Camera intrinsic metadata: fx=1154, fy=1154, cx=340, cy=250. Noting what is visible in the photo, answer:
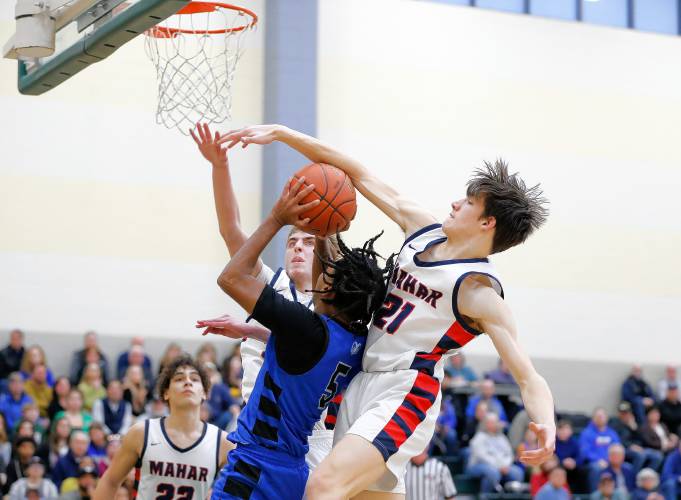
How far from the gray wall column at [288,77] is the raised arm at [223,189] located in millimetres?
10412

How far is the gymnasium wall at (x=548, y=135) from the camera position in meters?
17.8

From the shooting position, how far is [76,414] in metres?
13.6

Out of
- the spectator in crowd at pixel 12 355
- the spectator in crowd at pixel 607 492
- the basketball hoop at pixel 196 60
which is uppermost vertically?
the basketball hoop at pixel 196 60

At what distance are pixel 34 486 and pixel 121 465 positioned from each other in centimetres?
588

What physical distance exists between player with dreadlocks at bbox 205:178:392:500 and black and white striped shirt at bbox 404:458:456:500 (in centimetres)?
722

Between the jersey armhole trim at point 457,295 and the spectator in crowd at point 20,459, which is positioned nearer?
the jersey armhole trim at point 457,295

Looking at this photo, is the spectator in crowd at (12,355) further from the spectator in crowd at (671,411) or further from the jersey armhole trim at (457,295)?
the jersey armhole trim at (457,295)

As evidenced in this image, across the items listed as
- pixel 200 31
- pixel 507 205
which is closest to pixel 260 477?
pixel 507 205

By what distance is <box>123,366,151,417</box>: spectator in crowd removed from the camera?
46.5ft

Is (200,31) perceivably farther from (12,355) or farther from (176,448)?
(12,355)

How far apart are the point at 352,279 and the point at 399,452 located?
81cm

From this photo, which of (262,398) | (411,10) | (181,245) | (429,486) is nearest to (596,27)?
(411,10)

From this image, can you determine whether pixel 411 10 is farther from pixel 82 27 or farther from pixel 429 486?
pixel 82 27

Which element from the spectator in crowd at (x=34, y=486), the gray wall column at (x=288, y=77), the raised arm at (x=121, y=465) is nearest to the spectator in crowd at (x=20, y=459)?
the spectator in crowd at (x=34, y=486)
